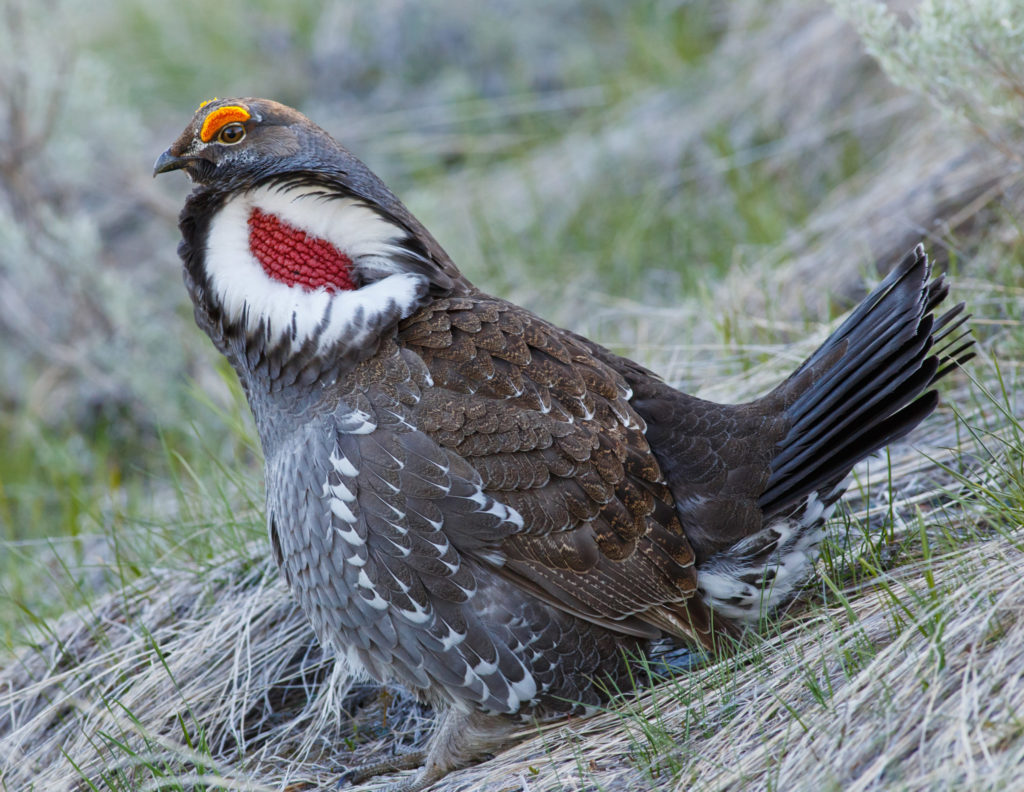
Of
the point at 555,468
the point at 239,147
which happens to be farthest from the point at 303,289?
the point at 555,468

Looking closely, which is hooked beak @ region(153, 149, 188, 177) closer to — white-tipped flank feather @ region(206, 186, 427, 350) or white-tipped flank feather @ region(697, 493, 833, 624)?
white-tipped flank feather @ region(206, 186, 427, 350)

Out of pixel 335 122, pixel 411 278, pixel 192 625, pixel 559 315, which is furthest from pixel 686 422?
pixel 335 122

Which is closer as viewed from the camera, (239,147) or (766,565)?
(766,565)

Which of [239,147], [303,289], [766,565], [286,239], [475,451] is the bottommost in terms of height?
[766,565]

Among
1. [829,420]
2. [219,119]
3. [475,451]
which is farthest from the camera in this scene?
[219,119]

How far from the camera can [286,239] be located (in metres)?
3.12

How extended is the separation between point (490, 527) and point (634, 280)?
3212mm

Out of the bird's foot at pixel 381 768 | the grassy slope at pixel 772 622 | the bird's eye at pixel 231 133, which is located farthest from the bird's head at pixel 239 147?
the bird's foot at pixel 381 768

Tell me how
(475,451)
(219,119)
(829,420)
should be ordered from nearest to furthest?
(475,451) < (829,420) < (219,119)

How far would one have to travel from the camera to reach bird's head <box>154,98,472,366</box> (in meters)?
3.08

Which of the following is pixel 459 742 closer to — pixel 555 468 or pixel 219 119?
pixel 555 468

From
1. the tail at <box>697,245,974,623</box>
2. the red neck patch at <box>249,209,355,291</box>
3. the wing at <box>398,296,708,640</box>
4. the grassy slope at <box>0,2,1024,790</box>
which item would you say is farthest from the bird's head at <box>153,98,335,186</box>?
the tail at <box>697,245,974,623</box>

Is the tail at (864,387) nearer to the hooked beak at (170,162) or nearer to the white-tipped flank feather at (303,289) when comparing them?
the white-tipped flank feather at (303,289)

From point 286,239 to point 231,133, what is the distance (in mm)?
381
